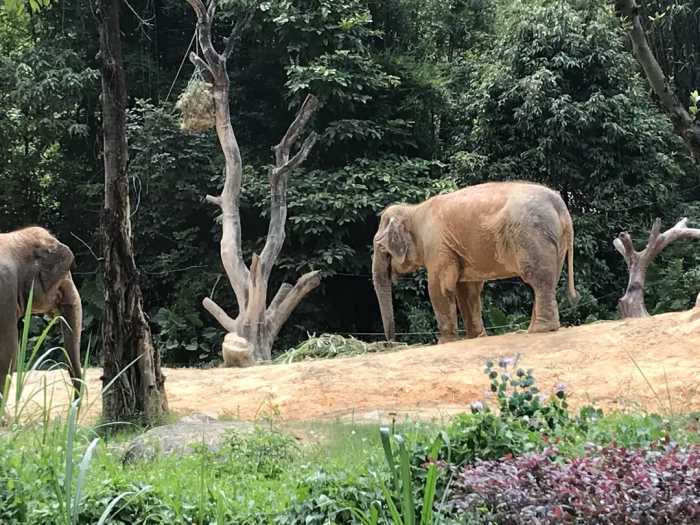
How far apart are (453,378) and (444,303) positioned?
10.5ft

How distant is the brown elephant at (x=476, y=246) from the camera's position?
9523 millimetres

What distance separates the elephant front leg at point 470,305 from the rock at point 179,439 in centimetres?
621

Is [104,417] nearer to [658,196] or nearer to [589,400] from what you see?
[589,400]

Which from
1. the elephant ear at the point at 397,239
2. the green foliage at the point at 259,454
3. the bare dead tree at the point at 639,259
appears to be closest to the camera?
the green foliage at the point at 259,454

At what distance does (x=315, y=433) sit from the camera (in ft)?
17.2

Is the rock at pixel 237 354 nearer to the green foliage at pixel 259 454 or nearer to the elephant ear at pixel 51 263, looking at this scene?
the elephant ear at pixel 51 263

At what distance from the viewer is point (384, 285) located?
1171 cm

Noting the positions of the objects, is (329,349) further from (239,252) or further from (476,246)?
(476,246)

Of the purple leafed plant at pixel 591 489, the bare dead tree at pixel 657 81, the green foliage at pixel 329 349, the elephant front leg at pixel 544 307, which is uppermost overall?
the bare dead tree at pixel 657 81

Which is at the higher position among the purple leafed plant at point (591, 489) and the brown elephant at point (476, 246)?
the brown elephant at point (476, 246)

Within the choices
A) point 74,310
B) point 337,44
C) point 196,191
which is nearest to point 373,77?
point 337,44

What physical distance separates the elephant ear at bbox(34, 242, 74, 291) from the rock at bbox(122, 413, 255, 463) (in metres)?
2.92

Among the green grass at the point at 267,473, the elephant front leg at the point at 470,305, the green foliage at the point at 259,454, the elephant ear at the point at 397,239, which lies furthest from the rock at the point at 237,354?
the green grass at the point at 267,473

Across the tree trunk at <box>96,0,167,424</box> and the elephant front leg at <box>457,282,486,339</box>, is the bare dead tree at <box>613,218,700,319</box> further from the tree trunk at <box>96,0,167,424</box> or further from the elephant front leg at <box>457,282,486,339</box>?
the tree trunk at <box>96,0,167,424</box>
